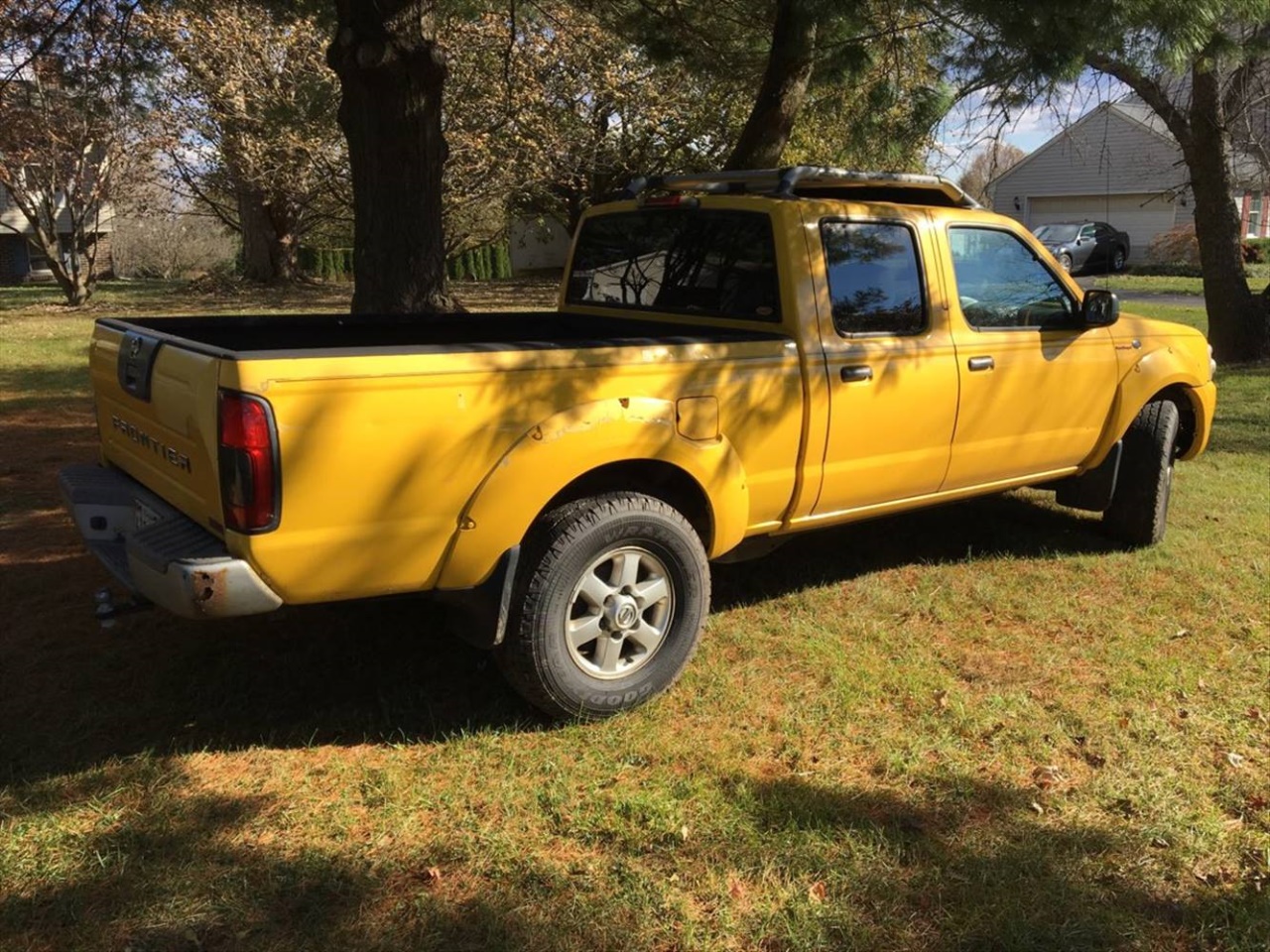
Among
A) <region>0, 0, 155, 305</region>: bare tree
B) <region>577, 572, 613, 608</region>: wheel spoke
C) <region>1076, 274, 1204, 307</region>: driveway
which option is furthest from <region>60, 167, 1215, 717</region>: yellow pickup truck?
<region>1076, 274, 1204, 307</region>: driveway

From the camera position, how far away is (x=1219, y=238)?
500 inches

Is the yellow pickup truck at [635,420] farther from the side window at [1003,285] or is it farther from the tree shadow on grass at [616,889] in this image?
the tree shadow on grass at [616,889]

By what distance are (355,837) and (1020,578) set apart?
368cm

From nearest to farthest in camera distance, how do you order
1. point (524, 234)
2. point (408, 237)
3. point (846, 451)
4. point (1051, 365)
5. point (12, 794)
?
point (12, 794) < point (846, 451) < point (1051, 365) < point (408, 237) < point (524, 234)

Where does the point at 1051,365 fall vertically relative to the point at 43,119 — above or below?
below

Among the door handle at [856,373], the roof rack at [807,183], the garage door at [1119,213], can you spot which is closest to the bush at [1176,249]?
the garage door at [1119,213]

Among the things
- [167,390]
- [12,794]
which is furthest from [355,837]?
[167,390]

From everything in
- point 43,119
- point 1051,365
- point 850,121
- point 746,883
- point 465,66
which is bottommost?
point 746,883

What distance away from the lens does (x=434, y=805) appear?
319 centimetres

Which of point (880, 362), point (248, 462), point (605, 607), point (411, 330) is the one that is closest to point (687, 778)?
point (605, 607)

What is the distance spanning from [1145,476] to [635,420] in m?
3.52

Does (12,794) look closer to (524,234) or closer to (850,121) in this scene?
(850,121)

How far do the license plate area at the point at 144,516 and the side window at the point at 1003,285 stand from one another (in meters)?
3.51

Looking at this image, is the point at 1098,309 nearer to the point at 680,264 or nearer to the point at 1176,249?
the point at 680,264
